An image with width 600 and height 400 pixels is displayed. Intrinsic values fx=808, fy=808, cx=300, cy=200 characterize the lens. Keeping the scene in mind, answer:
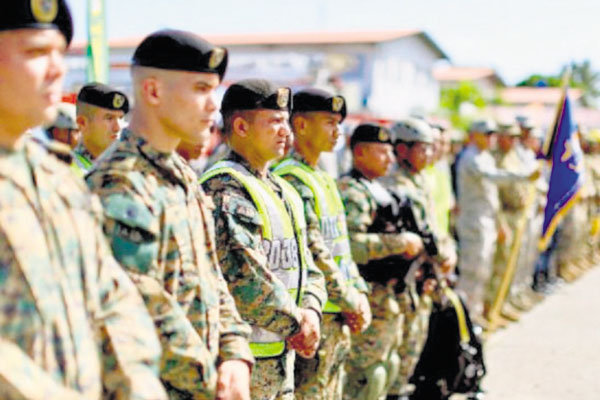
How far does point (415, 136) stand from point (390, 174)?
35 cm

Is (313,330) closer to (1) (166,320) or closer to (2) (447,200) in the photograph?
A: (1) (166,320)

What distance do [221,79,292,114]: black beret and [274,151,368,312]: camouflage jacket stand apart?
2.28 feet

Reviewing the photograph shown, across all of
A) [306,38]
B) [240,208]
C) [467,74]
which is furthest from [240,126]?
[467,74]

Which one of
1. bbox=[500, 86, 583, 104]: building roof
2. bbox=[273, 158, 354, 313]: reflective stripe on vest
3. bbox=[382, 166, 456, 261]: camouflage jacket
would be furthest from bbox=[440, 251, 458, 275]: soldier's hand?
bbox=[500, 86, 583, 104]: building roof

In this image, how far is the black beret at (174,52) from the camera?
2.20m

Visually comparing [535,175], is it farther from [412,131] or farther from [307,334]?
[307,334]

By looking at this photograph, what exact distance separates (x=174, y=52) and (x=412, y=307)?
11.3 ft

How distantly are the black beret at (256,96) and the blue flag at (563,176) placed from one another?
5089 mm

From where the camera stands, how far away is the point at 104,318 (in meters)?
1.78

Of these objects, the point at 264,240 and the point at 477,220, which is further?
the point at 477,220

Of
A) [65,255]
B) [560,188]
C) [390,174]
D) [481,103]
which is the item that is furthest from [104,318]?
[481,103]

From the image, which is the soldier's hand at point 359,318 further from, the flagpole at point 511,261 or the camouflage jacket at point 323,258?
the flagpole at point 511,261

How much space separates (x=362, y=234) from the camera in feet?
15.8

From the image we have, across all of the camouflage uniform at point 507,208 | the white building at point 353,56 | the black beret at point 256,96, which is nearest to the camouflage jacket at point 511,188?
the camouflage uniform at point 507,208
